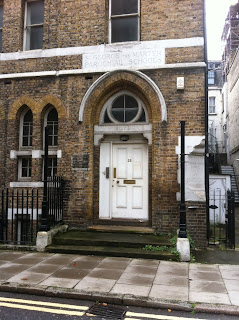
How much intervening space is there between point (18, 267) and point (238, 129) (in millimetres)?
17348

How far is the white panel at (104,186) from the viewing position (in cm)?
861

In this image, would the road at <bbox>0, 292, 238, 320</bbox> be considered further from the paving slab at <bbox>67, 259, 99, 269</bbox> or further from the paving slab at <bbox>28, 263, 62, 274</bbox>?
the paving slab at <bbox>67, 259, 99, 269</bbox>

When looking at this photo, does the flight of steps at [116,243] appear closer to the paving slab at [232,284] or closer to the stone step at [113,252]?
the stone step at [113,252]

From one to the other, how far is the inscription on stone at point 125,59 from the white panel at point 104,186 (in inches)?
92.4

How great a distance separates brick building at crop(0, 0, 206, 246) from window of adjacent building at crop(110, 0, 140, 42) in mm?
Answer: 30

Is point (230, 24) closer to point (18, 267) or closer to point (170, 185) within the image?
point (170, 185)

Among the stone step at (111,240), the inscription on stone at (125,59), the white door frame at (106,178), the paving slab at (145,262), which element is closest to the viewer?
the paving slab at (145,262)

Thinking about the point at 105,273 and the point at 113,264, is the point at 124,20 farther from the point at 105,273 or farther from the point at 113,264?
the point at 105,273

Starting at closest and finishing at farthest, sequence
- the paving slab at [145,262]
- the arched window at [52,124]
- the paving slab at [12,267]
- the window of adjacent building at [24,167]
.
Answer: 1. the paving slab at [12,267]
2. the paving slab at [145,262]
3. the arched window at [52,124]
4. the window of adjacent building at [24,167]

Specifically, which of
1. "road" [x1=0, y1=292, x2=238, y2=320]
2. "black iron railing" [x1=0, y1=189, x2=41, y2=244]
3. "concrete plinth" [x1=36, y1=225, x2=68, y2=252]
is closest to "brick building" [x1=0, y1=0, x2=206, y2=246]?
"black iron railing" [x1=0, y1=189, x2=41, y2=244]

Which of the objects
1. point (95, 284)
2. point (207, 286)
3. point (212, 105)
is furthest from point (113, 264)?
point (212, 105)

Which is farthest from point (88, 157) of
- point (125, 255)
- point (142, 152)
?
point (125, 255)

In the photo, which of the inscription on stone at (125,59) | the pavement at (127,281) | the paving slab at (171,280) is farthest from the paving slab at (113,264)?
the inscription on stone at (125,59)

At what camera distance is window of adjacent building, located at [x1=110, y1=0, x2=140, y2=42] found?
8.84 meters
